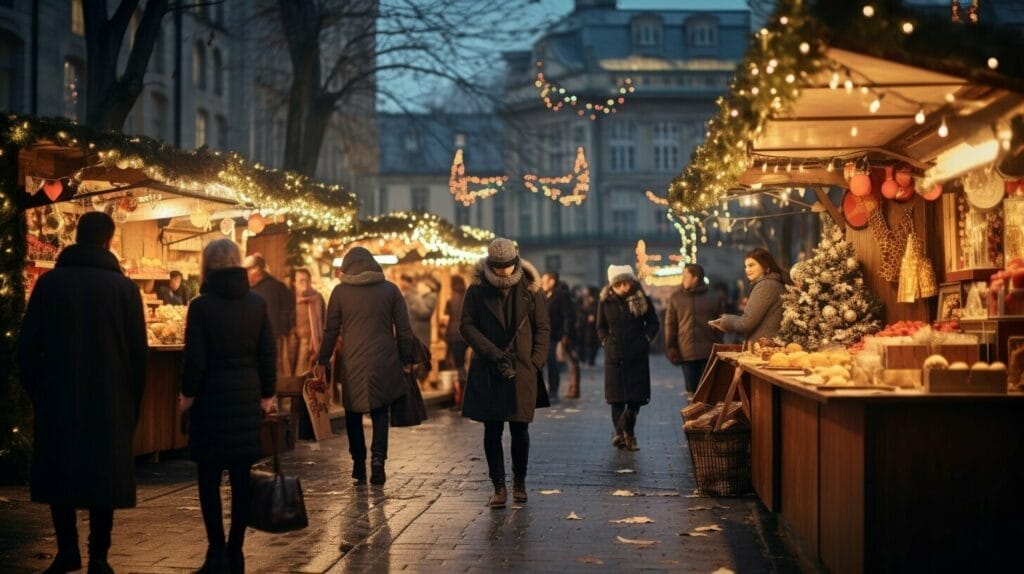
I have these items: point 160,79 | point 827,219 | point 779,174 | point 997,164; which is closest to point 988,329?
point 997,164

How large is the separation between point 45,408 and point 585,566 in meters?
3.05

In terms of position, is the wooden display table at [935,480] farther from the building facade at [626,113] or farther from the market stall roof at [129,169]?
the building facade at [626,113]

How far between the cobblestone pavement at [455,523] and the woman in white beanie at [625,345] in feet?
1.45

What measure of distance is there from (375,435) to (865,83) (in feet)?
18.9

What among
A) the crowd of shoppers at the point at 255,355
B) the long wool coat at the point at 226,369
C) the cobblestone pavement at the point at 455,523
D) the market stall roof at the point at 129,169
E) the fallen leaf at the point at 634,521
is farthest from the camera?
the market stall roof at the point at 129,169

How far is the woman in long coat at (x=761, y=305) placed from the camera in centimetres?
1286

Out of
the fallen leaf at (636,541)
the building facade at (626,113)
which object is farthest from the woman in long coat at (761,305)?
the building facade at (626,113)

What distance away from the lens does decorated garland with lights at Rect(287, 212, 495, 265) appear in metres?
21.6

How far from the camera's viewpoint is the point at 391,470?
1329cm

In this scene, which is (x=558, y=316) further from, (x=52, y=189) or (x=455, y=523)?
(x=455, y=523)

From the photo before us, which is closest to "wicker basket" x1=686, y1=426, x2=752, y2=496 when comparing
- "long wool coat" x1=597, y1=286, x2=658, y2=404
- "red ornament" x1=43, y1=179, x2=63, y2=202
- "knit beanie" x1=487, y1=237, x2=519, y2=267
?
"knit beanie" x1=487, y1=237, x2=519, y2=267

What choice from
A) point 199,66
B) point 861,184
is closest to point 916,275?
point 861,184

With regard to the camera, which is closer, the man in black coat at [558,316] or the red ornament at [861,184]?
the red ornament at [861,184]

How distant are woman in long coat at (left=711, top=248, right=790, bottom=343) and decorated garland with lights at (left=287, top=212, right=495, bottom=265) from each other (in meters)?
9.74
